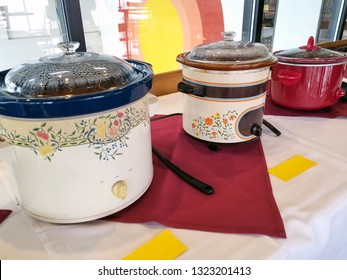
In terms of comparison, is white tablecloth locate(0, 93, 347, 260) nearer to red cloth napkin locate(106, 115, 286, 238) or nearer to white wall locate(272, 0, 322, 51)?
red cloth napkin locate(106, 115, 286, 238)

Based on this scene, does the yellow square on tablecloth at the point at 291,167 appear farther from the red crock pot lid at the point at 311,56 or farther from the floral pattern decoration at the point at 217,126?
the red crock pot lid at the point at 311,56

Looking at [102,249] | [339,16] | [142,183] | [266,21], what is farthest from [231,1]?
[102,249]

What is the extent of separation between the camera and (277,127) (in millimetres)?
883

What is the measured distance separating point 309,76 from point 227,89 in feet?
1.15

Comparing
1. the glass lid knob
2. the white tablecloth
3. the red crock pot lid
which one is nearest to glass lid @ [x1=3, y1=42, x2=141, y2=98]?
the glass lid knob

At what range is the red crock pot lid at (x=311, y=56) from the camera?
825 mm

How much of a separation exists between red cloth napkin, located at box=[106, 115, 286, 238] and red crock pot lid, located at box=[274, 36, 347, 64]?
31 centimetres

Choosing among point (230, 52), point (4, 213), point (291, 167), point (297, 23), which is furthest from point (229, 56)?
point (297, 23)

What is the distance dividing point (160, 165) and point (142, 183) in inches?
6.0

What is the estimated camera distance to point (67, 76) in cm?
45

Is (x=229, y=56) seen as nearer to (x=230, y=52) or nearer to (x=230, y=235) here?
(x=230, y=52)

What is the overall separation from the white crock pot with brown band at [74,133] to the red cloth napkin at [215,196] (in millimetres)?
65

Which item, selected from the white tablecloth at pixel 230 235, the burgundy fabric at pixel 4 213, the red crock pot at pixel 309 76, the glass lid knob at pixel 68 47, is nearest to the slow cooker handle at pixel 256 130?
the white tablecloth at pixel 230 235

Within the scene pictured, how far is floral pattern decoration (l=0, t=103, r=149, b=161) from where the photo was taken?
40 centimetres
